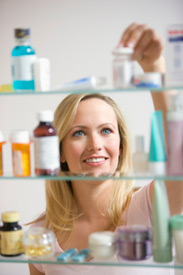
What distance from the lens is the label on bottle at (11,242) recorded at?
4.17 ft

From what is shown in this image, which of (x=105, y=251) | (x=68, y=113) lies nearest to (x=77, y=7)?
(x=68, y=113)

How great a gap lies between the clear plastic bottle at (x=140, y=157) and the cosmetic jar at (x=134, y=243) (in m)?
0.13

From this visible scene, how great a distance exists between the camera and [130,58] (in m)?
1.16

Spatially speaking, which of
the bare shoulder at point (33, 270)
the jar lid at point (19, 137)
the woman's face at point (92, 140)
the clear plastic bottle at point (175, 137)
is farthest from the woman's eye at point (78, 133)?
the bare shoulder at point (33, 270)

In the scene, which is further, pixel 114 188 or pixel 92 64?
pixel 92 64

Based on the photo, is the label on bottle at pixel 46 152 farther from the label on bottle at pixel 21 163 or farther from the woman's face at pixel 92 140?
the woman's face at pixel 92 140

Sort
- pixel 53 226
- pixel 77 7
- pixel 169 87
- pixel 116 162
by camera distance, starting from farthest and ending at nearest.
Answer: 1. pixel 77 7
2. pixel 53 226
3. pixel 116 162
4. pixel 169 87

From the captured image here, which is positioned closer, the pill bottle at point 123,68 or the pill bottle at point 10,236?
the pill bottle at point 123,68

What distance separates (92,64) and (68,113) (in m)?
0.65

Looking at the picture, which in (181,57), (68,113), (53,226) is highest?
(181,57)

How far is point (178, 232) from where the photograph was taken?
1.18 meters

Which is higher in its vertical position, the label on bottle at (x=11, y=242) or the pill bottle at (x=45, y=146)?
the pill bottle at (x=45, y=146)

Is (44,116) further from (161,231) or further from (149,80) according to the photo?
(161,231)

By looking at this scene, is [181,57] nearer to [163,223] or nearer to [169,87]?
[169,87]
